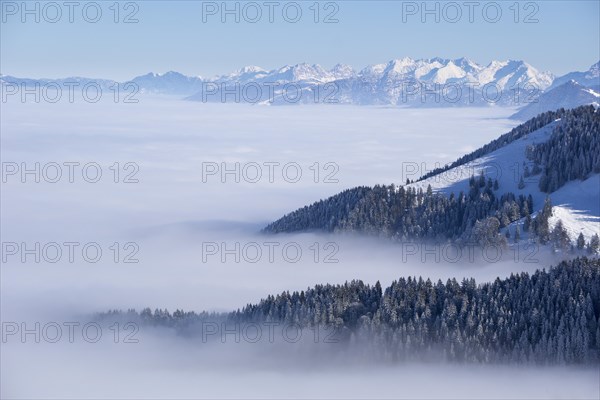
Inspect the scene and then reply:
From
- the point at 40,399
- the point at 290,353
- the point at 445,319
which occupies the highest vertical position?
the point at 445,319

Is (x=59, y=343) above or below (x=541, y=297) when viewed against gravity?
below

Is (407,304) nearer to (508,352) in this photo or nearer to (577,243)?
(508,352)

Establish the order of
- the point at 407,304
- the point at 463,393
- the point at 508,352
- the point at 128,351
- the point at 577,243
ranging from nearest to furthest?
the point at 463,393, the point at 508,352, the point at 407,304, the point at 128,351, the point at 577,243

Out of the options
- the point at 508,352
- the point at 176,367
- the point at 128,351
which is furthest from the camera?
the point at 128,351

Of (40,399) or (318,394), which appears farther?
(40,399)

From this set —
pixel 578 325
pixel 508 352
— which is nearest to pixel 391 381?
pixel 508 352

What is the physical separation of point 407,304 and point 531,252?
239 feet

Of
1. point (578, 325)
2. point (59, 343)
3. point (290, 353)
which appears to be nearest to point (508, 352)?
point (578, 325)

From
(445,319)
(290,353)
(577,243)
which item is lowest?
(290,353)

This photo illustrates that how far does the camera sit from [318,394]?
124 metres

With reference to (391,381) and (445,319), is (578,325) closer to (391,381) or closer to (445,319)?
(445,319)

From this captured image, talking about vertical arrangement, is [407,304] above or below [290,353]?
above

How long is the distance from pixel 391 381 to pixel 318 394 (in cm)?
1414

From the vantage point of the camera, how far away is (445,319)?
13062 cm
